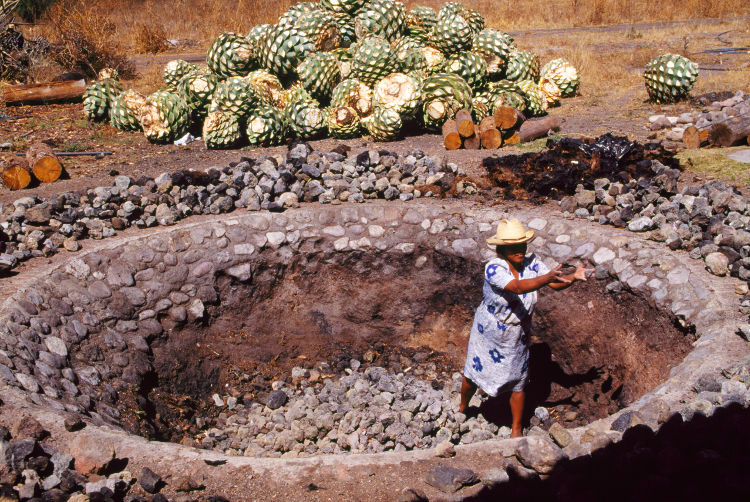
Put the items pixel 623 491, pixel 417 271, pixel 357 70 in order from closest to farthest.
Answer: pixel 623 491 < pixel 417 271 < pixel 357 70

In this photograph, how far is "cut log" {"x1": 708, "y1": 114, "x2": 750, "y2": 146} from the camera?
7.21m

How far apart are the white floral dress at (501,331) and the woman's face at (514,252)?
5cm

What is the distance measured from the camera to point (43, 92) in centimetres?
1054

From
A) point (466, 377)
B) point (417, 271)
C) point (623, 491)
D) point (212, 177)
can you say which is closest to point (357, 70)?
point (212, 177)

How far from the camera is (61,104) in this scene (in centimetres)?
1072

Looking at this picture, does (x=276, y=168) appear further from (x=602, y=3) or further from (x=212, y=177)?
(x=602, y=3)

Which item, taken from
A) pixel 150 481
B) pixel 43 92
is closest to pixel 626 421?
pixel 150 481

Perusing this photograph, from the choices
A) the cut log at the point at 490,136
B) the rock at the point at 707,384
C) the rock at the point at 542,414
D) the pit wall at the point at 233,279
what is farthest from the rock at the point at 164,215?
the rock at the point at 707,384

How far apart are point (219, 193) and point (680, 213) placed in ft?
14.5

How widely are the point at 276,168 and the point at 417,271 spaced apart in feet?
6.53

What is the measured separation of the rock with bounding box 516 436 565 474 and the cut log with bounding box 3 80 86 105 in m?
10.4

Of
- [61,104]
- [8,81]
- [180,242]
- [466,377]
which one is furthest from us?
[8,81]

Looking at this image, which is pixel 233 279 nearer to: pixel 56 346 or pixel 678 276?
pixel 56 346

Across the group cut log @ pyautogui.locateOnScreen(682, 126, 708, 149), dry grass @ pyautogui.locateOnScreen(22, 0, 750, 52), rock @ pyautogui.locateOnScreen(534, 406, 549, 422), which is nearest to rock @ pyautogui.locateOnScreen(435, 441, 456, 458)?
rock @ pyautogui.locateOnScreen(534, 406, 549, 422)
